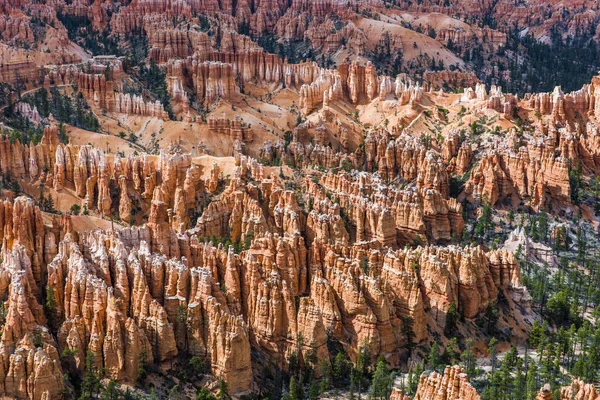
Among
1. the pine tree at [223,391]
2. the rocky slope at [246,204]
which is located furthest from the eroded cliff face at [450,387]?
the pine tree at [223,391]

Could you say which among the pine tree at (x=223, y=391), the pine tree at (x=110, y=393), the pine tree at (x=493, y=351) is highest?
the pine tree at (x=110, y=393)

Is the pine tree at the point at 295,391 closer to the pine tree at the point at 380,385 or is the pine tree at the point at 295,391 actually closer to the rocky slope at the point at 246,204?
the rocky slope at the point at 246,204

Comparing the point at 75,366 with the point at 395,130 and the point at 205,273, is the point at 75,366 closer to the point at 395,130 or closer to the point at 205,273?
the point at 205,273

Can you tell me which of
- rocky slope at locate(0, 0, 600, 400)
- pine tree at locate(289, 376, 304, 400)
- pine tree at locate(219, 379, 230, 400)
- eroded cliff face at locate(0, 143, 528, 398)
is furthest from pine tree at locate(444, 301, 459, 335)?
pine tree at locate(219, 379, 230, 400)

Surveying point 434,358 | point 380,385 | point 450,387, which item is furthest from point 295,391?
point 450,387

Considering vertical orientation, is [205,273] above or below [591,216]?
above

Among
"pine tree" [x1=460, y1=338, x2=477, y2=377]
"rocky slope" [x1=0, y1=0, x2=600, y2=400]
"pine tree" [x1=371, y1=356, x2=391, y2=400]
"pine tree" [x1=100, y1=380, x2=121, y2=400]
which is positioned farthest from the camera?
"pine tree" [x1=460, y1=338, x2=477, y2=377]

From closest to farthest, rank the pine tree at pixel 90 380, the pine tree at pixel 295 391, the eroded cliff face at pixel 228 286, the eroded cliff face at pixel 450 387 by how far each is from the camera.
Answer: the eroded cliff face at pixel 450 387 < the pine tree at pixel 90 380 < the eroded cliff face at pixel 228 286 < the pine tree at pixel 295 391

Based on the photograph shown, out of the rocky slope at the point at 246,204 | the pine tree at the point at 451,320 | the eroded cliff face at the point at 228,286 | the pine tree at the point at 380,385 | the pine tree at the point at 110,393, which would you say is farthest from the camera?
the pine tree at the point at 451,320

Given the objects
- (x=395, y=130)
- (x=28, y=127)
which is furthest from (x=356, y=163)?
(x=28, y=127)

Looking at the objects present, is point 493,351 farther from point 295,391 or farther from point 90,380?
point 90,380

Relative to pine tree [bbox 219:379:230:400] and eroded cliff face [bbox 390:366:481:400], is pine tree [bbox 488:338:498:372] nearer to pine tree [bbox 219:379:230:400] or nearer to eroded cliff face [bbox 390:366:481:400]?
eroded cliff face [bbox 390:366:481:400]
